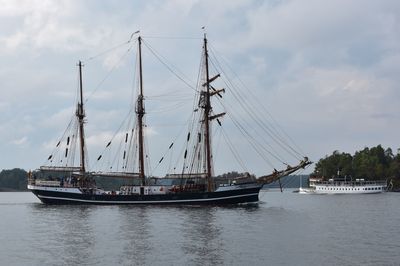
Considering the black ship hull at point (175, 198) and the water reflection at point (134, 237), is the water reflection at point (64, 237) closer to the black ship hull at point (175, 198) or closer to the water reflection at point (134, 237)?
the water reflection at point (134, 237)

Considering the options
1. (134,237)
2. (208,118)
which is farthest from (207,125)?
(134,237)

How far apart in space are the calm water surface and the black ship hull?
1776 cm

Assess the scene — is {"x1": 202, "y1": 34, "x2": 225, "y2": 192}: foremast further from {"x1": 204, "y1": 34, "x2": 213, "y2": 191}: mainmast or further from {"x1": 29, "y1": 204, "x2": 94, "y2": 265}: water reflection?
{"x1": 29, "y1": 204, "x2": 94, "y2": 265}: water reflection

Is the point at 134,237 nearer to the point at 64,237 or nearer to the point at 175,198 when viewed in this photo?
the point at 64,237

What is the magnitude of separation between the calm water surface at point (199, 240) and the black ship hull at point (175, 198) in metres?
17.8

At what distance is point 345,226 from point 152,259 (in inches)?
1371

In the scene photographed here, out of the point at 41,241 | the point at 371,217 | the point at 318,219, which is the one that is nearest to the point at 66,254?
the point at 41,241

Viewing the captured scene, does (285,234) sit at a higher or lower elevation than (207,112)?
lower

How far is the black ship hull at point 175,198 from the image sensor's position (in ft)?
343

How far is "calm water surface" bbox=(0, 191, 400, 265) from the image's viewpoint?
4572cm

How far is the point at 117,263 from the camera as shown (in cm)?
4391

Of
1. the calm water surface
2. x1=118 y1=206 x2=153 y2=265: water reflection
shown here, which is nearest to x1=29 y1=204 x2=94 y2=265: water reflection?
the calm water surface

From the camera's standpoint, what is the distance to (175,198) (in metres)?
106

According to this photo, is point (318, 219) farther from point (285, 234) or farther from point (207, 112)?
point (207, 112)
